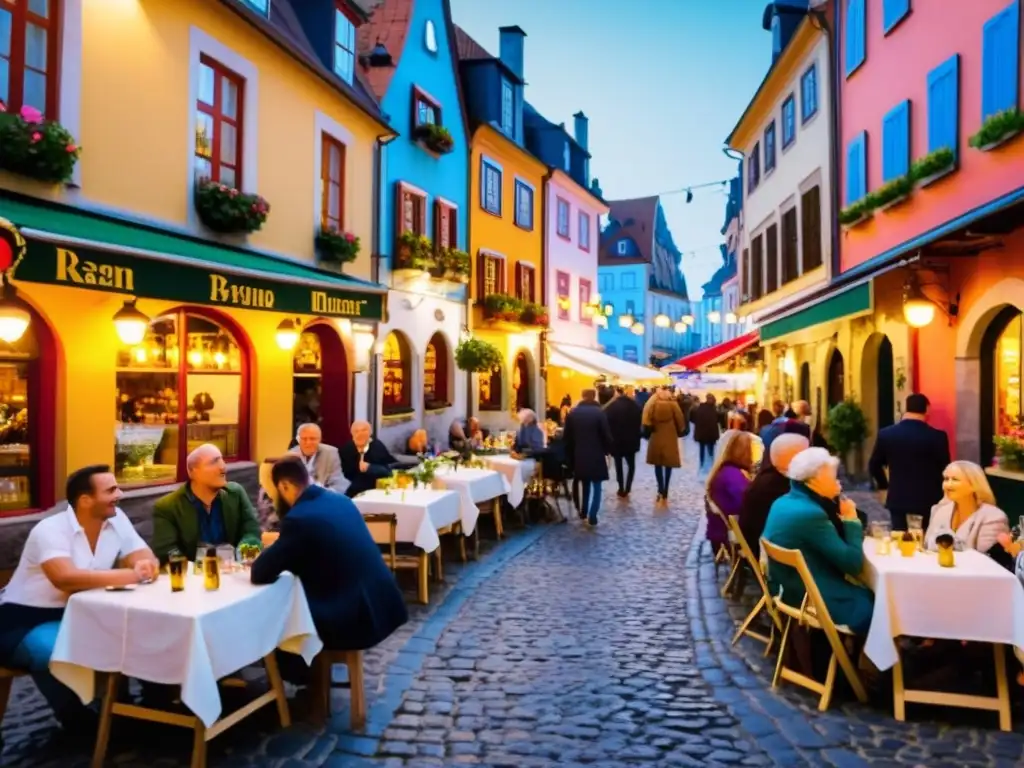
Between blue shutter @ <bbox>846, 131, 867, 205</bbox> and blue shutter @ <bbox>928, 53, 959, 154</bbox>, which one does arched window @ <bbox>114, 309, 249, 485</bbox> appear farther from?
blue shutter @ <bbox>846, 131, 867, 205</bbox>

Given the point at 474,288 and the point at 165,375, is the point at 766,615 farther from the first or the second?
the point at 474,288

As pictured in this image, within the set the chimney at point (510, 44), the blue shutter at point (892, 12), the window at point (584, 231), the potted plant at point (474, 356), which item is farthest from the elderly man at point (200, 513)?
the window at point (584, 231)

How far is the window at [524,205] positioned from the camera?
25.5m

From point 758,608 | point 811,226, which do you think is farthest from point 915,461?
point 811,226

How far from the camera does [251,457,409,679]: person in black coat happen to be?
193 inches

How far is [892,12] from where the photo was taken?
13320 millimetres

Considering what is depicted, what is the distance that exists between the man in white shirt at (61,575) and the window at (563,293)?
24.4m

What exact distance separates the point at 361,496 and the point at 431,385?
1193 centimetres

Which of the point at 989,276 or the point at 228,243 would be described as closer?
the point at 989,276

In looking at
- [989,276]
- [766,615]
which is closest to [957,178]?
[989,276]

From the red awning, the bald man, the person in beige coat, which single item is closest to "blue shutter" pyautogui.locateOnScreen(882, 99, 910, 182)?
the person in beige coat

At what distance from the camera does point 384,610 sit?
17.0ft

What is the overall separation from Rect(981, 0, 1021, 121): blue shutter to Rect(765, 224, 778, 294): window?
1126 centimetres

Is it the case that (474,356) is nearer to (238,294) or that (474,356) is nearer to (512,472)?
(512,472)
